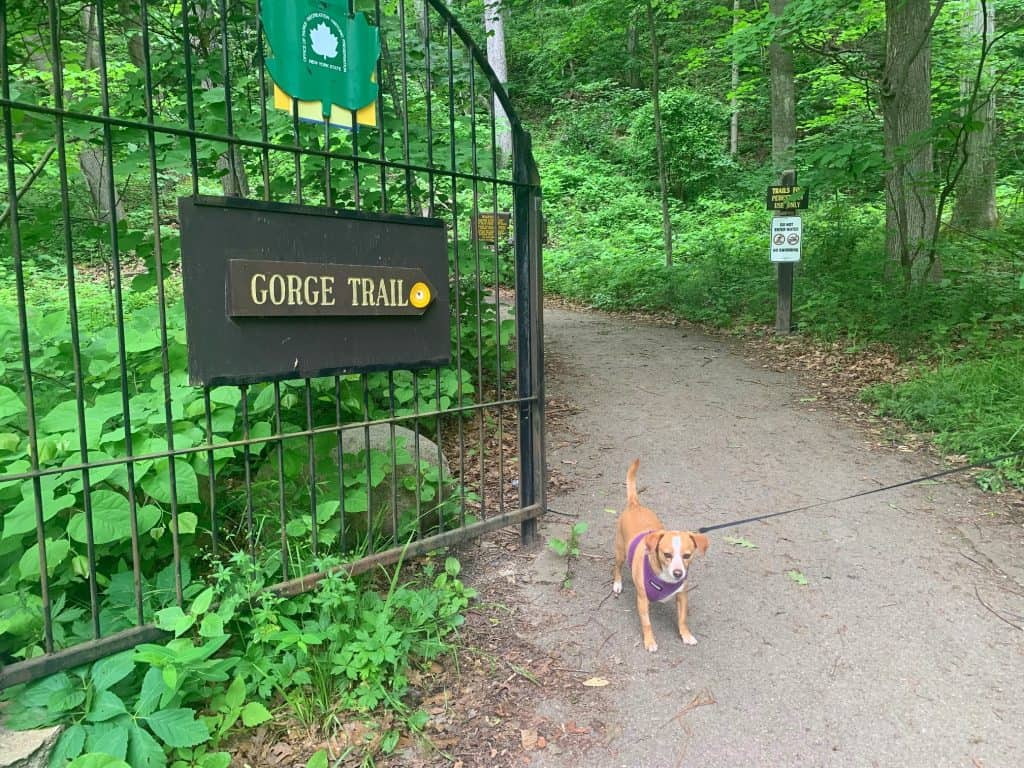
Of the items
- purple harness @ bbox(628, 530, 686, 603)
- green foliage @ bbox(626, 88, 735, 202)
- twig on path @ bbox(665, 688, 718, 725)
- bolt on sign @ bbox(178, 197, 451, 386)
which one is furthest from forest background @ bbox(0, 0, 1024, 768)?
green foliage @ bbox(626, 88, 735, 202)

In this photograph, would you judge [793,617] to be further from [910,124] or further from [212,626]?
[910,124]

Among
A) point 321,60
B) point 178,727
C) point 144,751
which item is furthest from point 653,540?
point 321,60

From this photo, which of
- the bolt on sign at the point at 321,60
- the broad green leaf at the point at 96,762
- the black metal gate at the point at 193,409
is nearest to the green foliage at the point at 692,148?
the black metal gate at the point at 193,409

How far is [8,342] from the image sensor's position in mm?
3869

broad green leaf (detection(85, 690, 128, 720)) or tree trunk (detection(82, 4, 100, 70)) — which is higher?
tree trunk (detection(82, 4, 100, 70))

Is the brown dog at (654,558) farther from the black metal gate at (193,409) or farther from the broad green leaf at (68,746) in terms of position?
the broad green leaf at (68,746)

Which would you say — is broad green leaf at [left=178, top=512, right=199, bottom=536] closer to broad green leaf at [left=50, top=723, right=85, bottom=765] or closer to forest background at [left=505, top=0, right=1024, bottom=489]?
broad green leaf at [left=50, top=723, right=85, bottom=765]

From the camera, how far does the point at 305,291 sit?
2719 millimetres

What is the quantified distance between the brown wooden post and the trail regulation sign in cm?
10

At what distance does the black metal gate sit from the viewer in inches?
93.7

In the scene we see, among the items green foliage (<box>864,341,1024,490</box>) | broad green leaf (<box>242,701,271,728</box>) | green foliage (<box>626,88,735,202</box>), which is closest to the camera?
broad green leaf (<box>242,701,271,728</box>)

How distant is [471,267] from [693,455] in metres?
2.34

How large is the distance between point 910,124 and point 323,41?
27.5 ft

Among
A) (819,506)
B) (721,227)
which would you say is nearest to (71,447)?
(819,506)
